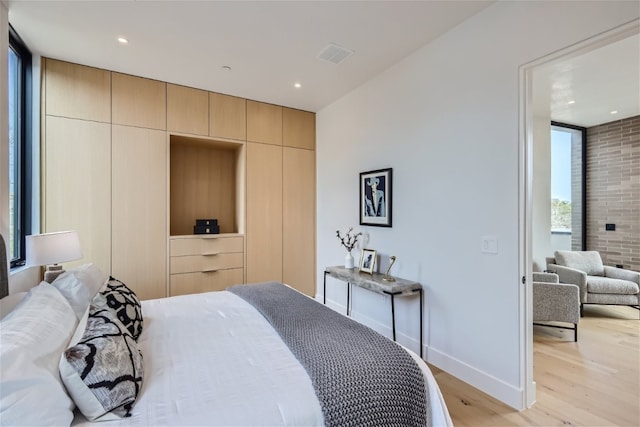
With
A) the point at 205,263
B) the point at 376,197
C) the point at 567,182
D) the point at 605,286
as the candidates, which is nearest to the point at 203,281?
the point at 205,263

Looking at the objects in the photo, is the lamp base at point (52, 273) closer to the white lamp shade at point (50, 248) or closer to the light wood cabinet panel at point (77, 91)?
the white lamp shade at point (50, 248)

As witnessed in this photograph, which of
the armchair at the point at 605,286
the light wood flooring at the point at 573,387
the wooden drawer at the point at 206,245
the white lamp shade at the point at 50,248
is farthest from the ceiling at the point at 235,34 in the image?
the armchair at the point at 605,286

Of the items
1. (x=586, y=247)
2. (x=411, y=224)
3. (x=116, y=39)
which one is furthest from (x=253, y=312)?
(x=586, y=247)

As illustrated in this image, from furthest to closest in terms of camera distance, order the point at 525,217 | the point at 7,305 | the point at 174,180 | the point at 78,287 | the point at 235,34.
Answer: the point at 174,180 → the point at 235,34 → the point at 525,217 → the point at 78,287 → the point at 7,305

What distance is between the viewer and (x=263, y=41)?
2.68m

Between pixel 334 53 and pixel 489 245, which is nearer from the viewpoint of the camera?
pixel 489 245

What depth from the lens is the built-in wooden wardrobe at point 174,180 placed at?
3080 millimetres

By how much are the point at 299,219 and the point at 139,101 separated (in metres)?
2.36

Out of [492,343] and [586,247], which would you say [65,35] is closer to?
[492,343]

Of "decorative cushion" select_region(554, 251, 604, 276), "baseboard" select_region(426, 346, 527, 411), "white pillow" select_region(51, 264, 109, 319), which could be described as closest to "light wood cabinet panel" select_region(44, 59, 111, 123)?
"white pillow" select_region(51, 264, 109, 319)

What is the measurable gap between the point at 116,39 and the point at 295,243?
2.93 metres

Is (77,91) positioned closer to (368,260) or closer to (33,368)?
(33,368)

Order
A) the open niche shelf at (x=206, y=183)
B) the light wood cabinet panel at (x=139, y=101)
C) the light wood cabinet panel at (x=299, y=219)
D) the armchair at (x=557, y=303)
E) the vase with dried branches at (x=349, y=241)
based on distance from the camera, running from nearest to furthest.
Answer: the armchair at (x=557, y=303) → the light wood cabinet panel at (x=139, y=101) → the vase with dried branches at (x=349, y=241) → the open niche shelf at (x=206, y=183) → the light wood cabinet panel at (x=299, y=219)

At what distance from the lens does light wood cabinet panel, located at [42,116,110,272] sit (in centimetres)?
298
